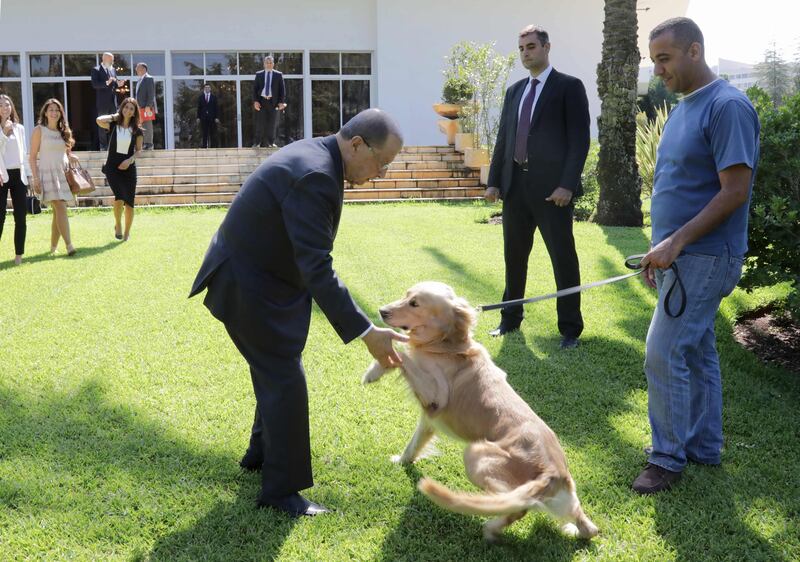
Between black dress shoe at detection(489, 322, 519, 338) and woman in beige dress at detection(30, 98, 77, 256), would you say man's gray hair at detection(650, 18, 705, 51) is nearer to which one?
black dress shoe at detection(489, 322, 519, 338)

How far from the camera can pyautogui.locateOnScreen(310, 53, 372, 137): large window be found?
87.2ft

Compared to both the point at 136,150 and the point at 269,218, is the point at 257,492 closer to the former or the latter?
the point at 269,218

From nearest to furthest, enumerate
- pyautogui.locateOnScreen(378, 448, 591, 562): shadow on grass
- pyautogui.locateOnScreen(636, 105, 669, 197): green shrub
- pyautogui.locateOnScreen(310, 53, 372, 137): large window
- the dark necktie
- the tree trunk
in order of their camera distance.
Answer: pyautogui.locateOnScreen(378, 448, 591, 562): shadow on grass, the dark necktie, the tree trunk, pyautogui.locateOnScreen(636, 105, 669, 197): green shrub, pyautogui.locateOnScreen(310, 53, 372, 137): large window

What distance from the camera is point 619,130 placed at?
12891 mm

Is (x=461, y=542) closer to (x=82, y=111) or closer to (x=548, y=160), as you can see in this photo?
(x=548, y=160)

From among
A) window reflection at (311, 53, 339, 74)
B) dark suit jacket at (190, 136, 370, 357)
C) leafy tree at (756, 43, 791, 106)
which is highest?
leafy tree at (756, 43, 791, 106)

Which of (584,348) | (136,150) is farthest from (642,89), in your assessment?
(584,348)

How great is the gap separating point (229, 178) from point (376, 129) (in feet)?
54.0

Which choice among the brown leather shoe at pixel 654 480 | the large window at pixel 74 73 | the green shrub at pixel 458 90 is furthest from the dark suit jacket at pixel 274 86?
the brown leather shoe at pixel 654 480

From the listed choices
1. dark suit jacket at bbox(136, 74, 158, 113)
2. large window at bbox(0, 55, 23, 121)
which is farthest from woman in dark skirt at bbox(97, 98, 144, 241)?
large window at bbox(0, 55, 23, 121)

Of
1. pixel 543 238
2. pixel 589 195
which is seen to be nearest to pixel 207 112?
pixel 589 195

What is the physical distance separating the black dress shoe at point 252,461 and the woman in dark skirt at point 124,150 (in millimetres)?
8414

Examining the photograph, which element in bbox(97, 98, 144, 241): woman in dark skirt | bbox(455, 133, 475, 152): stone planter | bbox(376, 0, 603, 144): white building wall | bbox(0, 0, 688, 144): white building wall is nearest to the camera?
bbox(97, 98, 144, 241): woman in dark skirt

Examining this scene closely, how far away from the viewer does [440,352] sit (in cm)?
365
